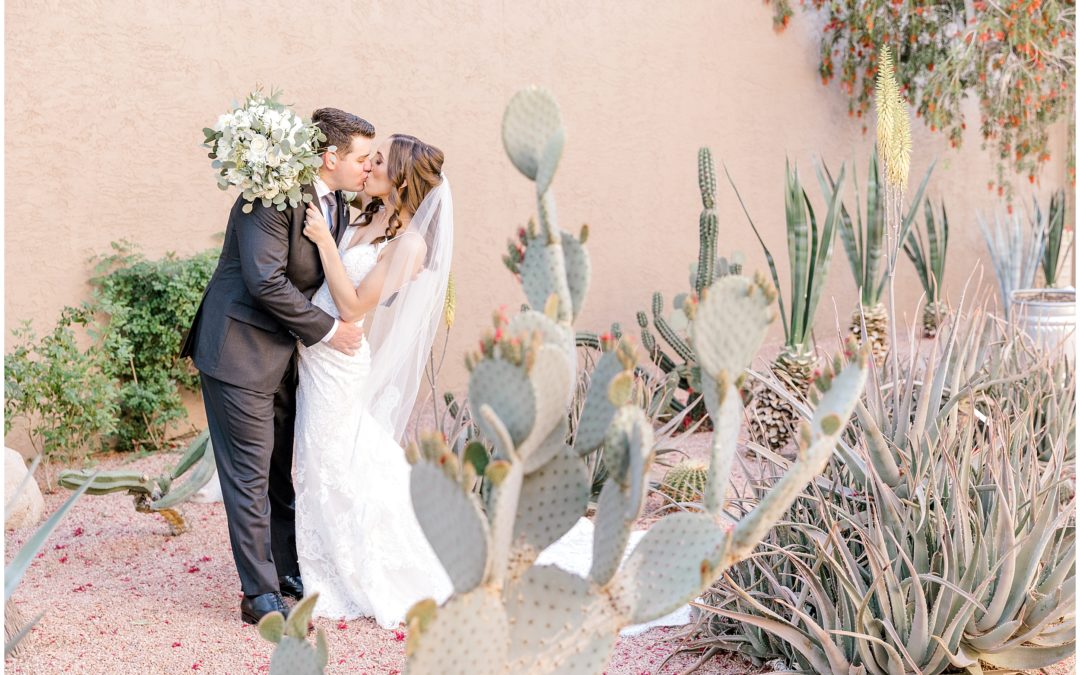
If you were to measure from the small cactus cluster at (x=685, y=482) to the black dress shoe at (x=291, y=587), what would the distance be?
1.67 m

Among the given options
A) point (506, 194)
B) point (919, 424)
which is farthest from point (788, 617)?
point (506, 194)

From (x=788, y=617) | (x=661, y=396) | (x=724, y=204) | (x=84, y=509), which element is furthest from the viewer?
(x=724, y=204)

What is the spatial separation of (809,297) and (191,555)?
3.62 meters

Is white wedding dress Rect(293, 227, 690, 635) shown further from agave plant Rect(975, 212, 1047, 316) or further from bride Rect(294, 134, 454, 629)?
agave plant Rect(975, 212, 1047, 316)

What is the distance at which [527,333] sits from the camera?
5.50 ft

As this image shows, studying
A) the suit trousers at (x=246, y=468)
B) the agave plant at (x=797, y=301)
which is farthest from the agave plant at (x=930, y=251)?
the suit trousers at (x=246, y=468)

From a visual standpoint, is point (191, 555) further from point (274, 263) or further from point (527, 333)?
point (527, 333)

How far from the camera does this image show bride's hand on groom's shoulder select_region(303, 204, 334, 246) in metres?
3.66

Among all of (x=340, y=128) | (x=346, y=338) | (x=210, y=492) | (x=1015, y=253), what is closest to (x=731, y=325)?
(x=346, y=338)

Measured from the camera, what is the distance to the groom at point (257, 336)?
3588 mm

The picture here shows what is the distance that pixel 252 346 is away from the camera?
3.67 meters

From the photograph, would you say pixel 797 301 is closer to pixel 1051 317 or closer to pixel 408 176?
pixel 1051 317

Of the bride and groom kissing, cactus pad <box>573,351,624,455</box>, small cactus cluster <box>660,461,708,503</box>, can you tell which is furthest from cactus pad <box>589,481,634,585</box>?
small cactus cluster <box>660,461,708,503</box>

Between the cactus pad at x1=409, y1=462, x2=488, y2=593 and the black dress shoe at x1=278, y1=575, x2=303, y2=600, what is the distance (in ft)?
8.74
